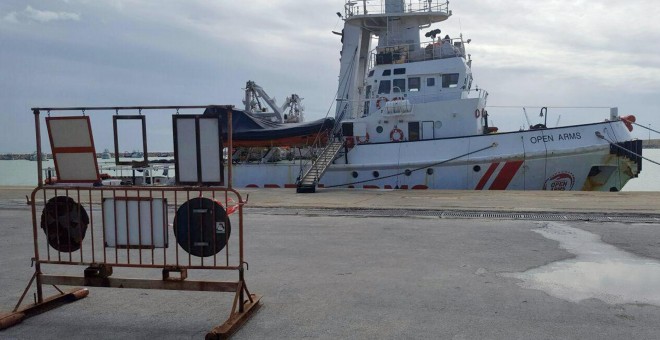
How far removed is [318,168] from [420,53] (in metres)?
6.56

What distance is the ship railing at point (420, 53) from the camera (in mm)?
20844

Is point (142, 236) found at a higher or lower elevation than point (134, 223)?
lower

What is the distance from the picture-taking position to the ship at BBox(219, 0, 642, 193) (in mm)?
17562

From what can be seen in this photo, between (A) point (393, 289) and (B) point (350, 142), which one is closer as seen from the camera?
(A) point (393, 289)

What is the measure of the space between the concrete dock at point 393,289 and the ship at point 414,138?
26.4 feet

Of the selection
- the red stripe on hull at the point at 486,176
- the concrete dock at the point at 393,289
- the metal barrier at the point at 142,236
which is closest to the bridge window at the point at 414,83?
the red stripe on hull at the point at 486,176

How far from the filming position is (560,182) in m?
17.7

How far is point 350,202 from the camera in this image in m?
12.8

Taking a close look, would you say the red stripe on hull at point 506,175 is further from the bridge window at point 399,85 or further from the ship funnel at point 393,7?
the ship funnel at point 393,7

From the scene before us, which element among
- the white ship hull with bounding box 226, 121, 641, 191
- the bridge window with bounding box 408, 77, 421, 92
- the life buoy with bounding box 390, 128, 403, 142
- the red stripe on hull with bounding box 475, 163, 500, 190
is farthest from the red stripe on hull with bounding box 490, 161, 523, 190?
the bridge window with bounding box 408, 77, 421, 92

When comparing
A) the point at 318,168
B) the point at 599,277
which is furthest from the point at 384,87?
the point at 599,277

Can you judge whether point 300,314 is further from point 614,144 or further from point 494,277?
point 614,144

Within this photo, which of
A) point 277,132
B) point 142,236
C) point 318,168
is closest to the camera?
point 142,236

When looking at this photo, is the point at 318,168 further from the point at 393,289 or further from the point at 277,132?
the point at 393,289
